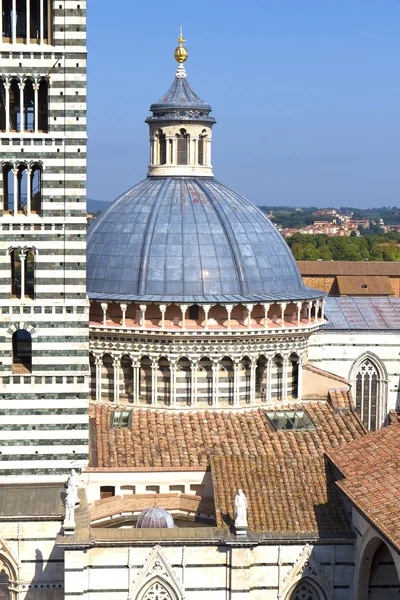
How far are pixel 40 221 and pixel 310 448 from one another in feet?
33.2

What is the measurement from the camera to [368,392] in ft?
145

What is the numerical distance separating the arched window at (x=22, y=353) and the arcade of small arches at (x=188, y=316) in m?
2.50

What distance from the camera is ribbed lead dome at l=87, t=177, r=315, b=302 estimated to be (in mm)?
37656

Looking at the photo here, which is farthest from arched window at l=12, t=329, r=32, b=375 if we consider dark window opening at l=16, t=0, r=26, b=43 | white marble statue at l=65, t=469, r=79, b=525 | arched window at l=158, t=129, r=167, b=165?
arched window at l=158, t=129, r=167, b=165

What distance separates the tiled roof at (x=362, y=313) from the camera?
145ft

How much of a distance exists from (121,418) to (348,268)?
48328 millimetres

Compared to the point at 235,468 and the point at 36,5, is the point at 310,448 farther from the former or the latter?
the point at 36,5

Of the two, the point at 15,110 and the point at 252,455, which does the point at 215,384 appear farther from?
the point at 15,110

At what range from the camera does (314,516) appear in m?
31.4

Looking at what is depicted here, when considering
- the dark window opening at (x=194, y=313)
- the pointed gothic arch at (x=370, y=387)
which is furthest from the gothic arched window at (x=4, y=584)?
the pointed gothic arch at (x=370, y=387)

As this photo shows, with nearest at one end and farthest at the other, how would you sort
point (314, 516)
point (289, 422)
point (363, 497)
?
point (363, 497) → point (314, 516) → point (289, 422)

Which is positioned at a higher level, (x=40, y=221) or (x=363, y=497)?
(x=40, y=221)

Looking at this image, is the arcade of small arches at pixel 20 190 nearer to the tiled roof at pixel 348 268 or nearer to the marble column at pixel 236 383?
the marble column at pixel 236 383

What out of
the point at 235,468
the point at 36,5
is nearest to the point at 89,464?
the point at 235,468
